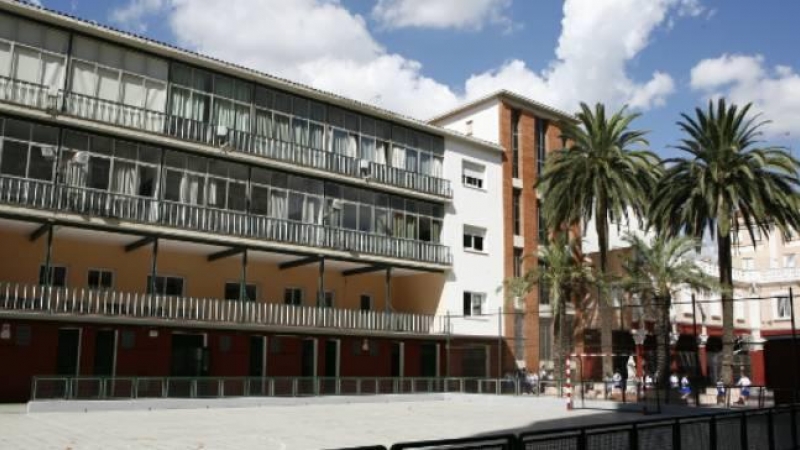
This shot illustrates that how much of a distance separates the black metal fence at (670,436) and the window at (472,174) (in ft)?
105

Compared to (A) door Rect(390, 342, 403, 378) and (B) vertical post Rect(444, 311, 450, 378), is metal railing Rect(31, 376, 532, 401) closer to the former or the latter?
(B) vertical post Rect(444, 311, 450, 378)

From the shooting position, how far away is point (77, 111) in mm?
30156

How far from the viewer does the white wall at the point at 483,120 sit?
48.4 m

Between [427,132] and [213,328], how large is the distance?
1722cm

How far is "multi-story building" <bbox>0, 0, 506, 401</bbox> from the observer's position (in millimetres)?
29312

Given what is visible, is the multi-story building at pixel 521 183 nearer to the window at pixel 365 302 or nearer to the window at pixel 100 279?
the window at pixel 365 302

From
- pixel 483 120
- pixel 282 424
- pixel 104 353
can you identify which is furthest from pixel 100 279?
pixel 483 120

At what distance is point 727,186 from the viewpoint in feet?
121

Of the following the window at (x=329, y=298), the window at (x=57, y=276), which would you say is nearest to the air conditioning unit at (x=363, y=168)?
the window at (x=329, y=298)

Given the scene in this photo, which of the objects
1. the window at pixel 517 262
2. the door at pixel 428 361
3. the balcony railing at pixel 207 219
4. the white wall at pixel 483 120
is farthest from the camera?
the white wall at pixel 483 120

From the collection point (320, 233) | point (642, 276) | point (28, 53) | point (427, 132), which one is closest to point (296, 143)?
point (320, 233)

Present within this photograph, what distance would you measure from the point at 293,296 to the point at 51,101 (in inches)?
610

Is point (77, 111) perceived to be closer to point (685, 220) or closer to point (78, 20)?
point (78, 20)

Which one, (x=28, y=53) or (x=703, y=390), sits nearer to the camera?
(x=28, y=53)
